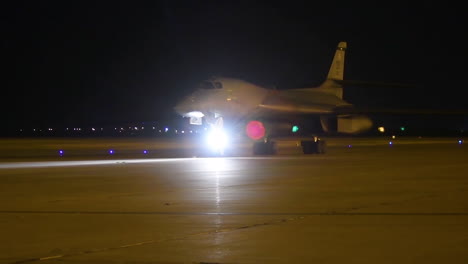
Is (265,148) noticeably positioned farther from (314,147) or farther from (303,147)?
(314,147)

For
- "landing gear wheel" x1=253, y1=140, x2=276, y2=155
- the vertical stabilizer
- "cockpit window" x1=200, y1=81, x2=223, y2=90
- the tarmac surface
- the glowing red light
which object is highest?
the vertical stabilizer

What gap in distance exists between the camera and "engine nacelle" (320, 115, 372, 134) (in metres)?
44.3

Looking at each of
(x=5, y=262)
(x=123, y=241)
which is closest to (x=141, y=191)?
(x=123, y=241)

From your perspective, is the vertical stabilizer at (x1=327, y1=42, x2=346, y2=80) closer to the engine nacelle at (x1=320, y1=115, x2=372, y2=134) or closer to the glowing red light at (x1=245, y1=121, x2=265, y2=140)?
the engine nacelle at (x1=320, y1=115, x2=372, y2=134)

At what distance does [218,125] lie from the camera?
1630 inches

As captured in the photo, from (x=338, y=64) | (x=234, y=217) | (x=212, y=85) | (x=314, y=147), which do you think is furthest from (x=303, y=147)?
(x=234, y=217)

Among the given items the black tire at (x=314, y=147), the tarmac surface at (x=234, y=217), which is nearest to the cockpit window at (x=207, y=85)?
the black tire at (x=314, y=147)

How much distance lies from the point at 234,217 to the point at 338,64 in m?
48.4

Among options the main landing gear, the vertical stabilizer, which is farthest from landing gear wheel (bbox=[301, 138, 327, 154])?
the vertical stabilizer

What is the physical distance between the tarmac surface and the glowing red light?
15.7 meters

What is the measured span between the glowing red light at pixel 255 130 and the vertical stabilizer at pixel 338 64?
20.0m

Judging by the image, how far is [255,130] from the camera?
41219 millimetres

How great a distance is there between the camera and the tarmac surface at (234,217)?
9.82 m

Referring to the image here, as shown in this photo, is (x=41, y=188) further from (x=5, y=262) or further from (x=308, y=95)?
(x=308, y=95)
